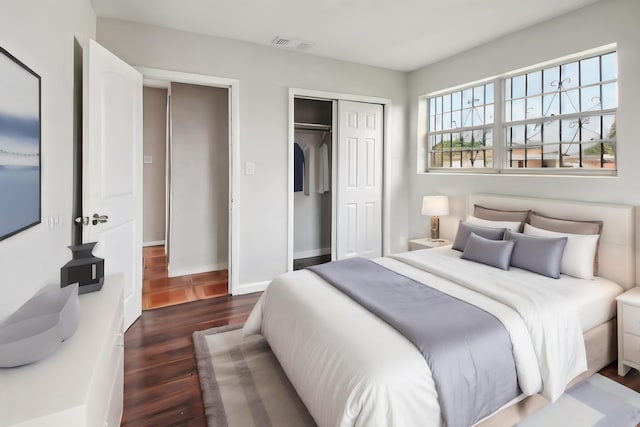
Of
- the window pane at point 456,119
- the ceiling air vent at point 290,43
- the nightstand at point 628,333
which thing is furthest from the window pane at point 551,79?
the ceiling air vent at point 290,43

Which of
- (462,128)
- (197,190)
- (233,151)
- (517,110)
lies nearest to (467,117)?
(462,128)

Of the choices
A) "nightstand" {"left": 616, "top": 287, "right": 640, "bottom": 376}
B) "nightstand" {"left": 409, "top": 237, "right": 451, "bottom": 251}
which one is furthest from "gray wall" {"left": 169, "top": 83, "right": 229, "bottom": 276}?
"nightstand" {"left": 616, "top": 287, "right": 640, "bottom": 376}

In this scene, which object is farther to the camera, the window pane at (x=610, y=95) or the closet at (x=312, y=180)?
the closet at (x=312, y=180)

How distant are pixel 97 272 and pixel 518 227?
121 inches

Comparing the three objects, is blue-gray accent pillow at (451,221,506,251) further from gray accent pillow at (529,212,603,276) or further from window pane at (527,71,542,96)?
window pane at (527,71,542,96)

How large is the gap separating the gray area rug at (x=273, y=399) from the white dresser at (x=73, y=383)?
1.91 ft

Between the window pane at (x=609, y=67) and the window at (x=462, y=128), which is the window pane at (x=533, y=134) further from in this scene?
the window pane at (x=609, y=67)

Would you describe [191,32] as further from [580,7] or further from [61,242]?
[580,7]

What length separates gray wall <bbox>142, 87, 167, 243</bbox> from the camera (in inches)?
224

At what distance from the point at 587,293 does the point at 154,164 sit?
581 cm

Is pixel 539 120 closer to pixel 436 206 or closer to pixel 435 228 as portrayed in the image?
pixel 436 206

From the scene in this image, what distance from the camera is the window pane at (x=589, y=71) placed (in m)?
2.86

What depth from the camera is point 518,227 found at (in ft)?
9.86

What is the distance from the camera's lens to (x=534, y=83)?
331 centimetres
